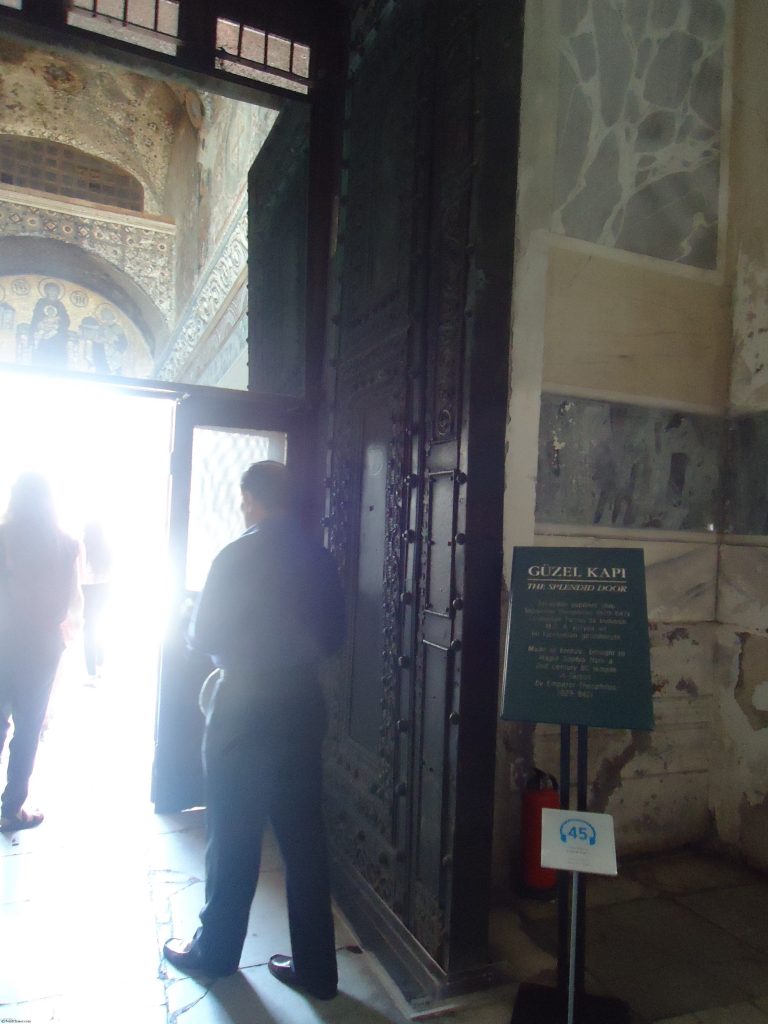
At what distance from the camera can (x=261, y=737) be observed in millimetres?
2238

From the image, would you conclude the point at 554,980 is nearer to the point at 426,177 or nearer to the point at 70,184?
the point at 426,177

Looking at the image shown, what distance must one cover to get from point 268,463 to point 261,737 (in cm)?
89

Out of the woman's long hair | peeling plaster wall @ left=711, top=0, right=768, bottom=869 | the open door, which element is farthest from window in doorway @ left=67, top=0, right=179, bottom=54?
peeling plaster wall @ left=711, top=0, right=768, bottom=869

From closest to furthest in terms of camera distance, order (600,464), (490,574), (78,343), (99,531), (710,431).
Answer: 1. (490,574)
2. (600,464)
3. (710,431)
4. (99,531)
5. (78,343)

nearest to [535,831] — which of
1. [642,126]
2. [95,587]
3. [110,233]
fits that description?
[642,126]

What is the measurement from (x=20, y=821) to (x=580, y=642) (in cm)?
305

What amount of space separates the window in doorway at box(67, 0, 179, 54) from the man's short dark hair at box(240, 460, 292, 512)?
257cm

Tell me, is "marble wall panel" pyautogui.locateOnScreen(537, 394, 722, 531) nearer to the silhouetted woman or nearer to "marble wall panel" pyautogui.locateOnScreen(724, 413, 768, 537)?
"marble wall panel" pyautogui.locateOnScreen(724, 413, 768, 537)

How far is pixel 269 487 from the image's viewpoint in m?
2.38

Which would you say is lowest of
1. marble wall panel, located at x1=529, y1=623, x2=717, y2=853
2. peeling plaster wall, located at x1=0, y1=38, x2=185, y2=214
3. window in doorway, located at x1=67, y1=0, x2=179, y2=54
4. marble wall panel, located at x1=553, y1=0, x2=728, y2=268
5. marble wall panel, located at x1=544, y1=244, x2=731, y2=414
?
marble wall panel, located at x1=529, y1=623, x2=717, y2=853

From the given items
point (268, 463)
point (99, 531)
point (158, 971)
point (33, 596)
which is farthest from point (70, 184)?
point (158, 971)

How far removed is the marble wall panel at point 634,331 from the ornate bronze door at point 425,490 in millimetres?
612

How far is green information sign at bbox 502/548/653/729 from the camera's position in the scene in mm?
1974

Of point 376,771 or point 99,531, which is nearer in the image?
point 376,771
